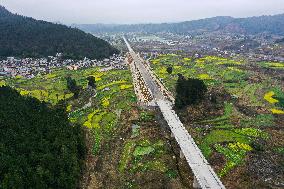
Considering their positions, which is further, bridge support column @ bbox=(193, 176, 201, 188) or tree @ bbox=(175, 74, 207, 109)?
tree @ bbox=(175, 74, 207, 109)

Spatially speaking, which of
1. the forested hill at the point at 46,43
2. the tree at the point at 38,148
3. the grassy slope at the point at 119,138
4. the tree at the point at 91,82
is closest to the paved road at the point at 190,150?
the grassy slope at the point at 119,138

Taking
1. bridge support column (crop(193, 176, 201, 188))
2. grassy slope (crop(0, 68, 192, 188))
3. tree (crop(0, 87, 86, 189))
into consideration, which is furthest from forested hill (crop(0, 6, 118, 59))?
bridge support column (crop(193, 176, 201, 188))

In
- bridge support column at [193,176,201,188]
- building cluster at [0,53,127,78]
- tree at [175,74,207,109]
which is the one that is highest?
tree at [175,74,207,109]

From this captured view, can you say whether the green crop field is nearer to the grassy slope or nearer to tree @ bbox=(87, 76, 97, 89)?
the grassy slope

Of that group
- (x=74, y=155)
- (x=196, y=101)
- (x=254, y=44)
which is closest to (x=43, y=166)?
(x=74, y=155)

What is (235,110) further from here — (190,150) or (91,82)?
(91,82)

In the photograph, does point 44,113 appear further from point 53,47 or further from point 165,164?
point 53,47

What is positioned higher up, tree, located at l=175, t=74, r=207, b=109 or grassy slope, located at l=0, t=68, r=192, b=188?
tree, located at l=175, t=74, r=207, b=109
